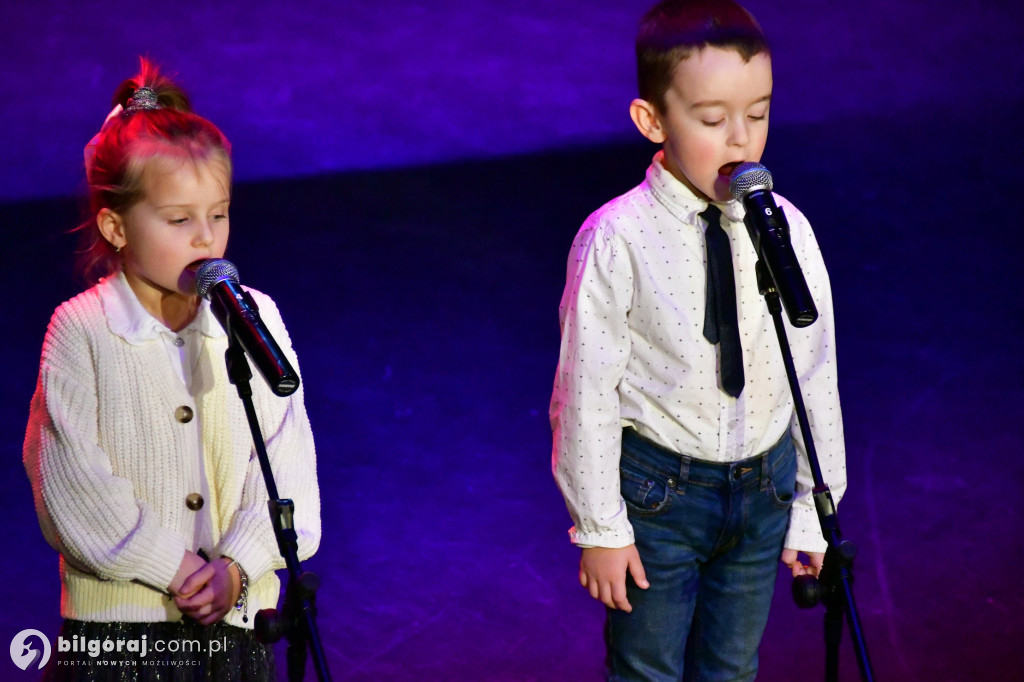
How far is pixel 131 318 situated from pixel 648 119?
709 millimetres

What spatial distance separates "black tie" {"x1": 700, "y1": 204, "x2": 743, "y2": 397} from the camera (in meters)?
1.61

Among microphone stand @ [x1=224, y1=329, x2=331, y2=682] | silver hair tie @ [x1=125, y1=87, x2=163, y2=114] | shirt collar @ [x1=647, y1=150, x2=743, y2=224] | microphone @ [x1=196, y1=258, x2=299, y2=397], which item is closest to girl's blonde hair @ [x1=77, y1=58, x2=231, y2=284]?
silver hair tie @ [x1=125, y1=87, x2=163, y2=114]

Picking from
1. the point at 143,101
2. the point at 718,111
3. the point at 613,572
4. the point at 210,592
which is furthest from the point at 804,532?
the point at 143,101

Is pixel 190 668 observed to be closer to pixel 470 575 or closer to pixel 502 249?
pixel 470 575

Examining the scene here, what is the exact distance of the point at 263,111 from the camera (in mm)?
2555

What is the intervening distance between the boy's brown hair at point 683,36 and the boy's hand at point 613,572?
0.57 m

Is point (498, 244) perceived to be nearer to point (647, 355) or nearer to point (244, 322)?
point (647, 355)

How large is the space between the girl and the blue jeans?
1.40 ft

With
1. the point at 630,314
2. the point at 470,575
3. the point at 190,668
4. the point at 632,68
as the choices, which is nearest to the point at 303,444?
the point at 190,668

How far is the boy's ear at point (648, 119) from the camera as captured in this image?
1638mm

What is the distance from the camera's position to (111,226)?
1.59 metres

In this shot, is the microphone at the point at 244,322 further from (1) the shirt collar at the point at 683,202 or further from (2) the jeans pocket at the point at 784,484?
(2) the jeans pocket at the point at 784,484

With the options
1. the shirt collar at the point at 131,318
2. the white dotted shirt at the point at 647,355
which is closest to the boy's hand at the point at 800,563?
the white dotted shirt at the point at 647,355

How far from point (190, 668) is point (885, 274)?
1.64 m
